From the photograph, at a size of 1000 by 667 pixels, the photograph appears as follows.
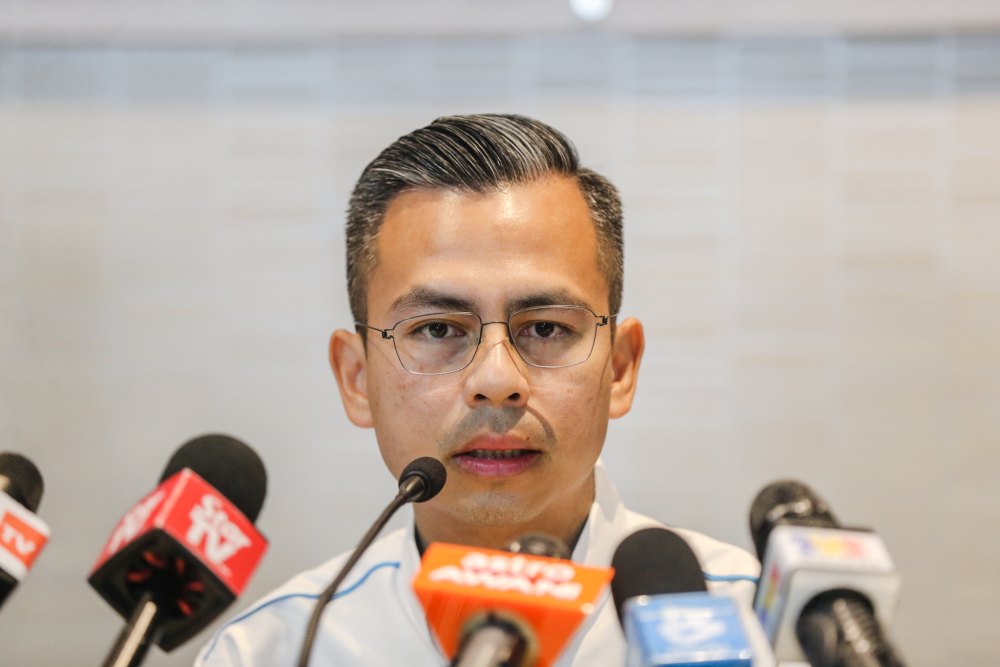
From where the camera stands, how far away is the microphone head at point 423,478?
1.20 metres

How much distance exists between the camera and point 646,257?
268 cm

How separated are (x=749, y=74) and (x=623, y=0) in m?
0.35

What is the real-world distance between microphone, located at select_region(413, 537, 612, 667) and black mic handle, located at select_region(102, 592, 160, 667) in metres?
0.25

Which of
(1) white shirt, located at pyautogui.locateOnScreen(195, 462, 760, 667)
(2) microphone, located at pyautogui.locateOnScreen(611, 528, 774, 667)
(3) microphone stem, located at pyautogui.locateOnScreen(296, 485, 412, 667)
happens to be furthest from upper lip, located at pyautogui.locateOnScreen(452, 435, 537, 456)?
(2) microphone, located at pyautogui.locateOnScreen(611, 528, 774, 667)

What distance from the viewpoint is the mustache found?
149cm

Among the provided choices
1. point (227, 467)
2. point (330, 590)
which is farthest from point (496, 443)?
point (330, 590)

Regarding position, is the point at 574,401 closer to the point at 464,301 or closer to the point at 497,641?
the point at 464,301

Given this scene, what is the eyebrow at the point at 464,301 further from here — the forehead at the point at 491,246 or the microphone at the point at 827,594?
the microphone at the point at 827,594

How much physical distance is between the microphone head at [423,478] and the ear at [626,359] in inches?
23.5

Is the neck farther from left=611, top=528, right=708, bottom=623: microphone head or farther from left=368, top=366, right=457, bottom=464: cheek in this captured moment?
left=611, top=528, right=708, bottom=623: microphone head

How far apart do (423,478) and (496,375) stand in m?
0.30

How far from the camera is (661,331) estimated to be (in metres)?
2.66

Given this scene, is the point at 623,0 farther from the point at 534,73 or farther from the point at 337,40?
the point at 337,40

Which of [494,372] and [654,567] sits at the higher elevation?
[494,372]
